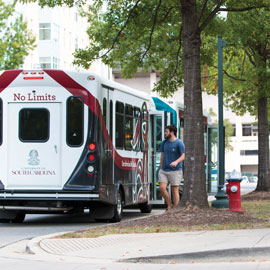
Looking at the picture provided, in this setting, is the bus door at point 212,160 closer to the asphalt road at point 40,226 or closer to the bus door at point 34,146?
the asphalt road at point 40,226

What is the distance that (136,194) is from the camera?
16.9 meters

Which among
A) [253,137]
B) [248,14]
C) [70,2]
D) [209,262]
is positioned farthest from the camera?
[253,137]

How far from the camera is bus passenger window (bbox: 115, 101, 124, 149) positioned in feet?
50.6

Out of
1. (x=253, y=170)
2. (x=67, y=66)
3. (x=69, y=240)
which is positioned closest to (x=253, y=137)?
(x=253, y=170)

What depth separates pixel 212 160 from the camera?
25375mm

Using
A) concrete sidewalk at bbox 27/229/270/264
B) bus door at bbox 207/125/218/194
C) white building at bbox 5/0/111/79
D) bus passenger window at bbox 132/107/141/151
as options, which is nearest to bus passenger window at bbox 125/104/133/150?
bus passenger window at bbox 132/107/141/151

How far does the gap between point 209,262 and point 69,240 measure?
2.57 metres

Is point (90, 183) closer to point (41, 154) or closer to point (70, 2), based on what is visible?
point (41, 154)

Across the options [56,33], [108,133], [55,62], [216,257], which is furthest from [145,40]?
[56,33]

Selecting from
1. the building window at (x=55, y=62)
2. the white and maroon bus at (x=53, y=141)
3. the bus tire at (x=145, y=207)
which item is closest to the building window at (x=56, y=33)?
the building window at (x=55, y=62)

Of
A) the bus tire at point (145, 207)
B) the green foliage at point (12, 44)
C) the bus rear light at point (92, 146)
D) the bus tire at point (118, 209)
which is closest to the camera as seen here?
the bus rear light at point (92, 146)

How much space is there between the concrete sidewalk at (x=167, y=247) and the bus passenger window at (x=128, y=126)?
192 inches

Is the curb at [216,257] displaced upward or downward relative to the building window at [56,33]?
downward

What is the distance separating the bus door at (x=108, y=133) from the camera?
47.7ft
